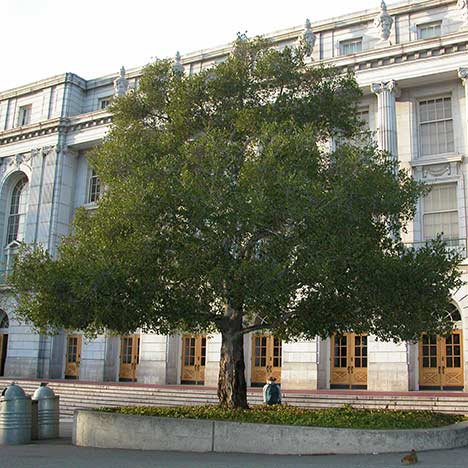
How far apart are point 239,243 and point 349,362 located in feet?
51.2

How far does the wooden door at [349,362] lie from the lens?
2727 centimetres

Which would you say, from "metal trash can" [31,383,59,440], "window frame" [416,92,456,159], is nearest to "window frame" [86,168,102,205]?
"window frame" [416,92,456,159]

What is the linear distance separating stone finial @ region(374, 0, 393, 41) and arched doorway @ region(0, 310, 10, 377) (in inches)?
1000

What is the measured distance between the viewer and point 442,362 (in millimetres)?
25844

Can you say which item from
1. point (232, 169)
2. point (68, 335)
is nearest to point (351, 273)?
point (232, 169)

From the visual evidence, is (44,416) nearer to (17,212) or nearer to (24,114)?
(17,212)

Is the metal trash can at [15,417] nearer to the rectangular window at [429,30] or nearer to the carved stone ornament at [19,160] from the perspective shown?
the rectangular window at [429,30]

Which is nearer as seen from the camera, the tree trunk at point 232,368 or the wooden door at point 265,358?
the tree trunk at point 232,368

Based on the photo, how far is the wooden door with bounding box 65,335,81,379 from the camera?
3488 centimetres

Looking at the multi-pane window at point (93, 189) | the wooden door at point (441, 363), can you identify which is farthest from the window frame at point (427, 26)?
the multi-pane window at point (93, 189)

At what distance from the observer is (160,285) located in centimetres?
1373

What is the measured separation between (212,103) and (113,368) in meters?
21.2

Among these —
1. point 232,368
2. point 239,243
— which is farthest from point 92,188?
point 239,243

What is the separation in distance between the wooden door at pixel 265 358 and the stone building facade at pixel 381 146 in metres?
0.05
